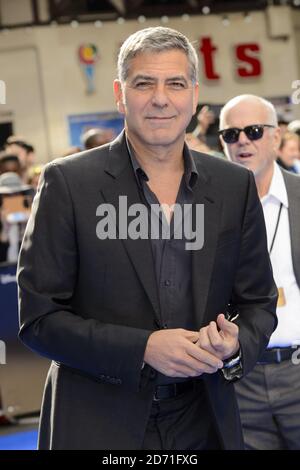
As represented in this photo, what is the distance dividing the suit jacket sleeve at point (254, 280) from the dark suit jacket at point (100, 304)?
0.01m

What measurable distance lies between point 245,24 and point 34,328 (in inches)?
577

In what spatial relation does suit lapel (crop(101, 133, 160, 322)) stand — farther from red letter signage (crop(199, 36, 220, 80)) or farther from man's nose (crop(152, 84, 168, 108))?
red letter signage (crop(199, 36, 220, 80))

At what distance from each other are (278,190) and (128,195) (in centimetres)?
143

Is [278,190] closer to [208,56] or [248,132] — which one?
[248,132]

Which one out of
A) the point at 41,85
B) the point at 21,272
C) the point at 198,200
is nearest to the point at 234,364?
the point at 198,200

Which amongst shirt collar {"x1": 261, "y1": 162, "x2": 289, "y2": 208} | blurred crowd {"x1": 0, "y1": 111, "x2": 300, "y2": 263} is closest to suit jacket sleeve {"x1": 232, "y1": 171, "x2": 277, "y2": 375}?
shirt collar {"x1": 261, "y1": 162, "x2": 289, "y2": 208}

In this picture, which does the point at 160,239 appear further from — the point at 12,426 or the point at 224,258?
the point at 12,426

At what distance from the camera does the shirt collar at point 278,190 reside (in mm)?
3826

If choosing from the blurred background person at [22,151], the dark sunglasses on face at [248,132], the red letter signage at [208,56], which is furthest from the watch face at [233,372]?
the red letter signage at [208,56]

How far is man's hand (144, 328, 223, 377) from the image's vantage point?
2340mm

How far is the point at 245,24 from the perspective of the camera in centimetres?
1642

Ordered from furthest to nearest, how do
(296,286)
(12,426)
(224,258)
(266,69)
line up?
(266,69) → (12,426) → (296,286) → (224,258)

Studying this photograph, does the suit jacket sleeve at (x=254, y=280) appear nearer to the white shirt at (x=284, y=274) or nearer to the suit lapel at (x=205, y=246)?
the suit lapel at (x=205, y=246)

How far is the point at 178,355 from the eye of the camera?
2.33m
